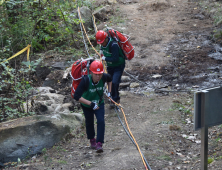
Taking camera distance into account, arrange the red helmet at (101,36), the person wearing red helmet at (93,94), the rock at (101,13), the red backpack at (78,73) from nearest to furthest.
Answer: the person wearing red helmet at (93,94)
the red backpack at (78,73)
the red helmet at (101,36)
the rock at (101,13)

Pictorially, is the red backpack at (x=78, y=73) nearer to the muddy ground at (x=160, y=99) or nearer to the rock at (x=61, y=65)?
the muddy ground at (x=160, y=99)

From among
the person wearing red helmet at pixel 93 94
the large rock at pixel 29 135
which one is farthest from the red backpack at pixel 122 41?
the large rock at pixel 29 135

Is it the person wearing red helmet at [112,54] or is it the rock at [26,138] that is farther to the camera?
the person wearing red helmet at [112,54]

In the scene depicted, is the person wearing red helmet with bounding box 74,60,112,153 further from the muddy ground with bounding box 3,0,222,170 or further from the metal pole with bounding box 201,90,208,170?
the metal pole with bounding box 201,90,208,170

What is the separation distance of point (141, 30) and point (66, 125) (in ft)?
29.8

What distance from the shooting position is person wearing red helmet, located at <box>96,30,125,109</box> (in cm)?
651

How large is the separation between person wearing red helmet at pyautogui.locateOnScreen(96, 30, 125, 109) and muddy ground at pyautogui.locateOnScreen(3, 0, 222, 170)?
1.25m

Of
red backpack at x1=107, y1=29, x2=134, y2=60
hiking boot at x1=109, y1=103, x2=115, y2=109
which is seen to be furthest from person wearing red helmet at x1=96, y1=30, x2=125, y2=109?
hiking boot at x1=109, y1=103, x2=115, y2=109

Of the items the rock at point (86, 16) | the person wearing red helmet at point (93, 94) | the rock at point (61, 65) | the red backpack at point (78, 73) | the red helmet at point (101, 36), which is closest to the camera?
the person wearing red helmet at point (93, 94)

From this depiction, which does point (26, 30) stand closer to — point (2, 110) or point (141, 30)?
point (2, 110)

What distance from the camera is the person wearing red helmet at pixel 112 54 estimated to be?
651 centimetres

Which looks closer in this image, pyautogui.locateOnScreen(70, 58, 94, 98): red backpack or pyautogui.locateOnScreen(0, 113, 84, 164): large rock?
pyautogui.locateOnScreen(70, 58, 94, 98): red backpack

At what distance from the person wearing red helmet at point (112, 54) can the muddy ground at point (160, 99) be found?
1.25 meters

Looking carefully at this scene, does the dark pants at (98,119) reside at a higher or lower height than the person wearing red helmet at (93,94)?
lower
